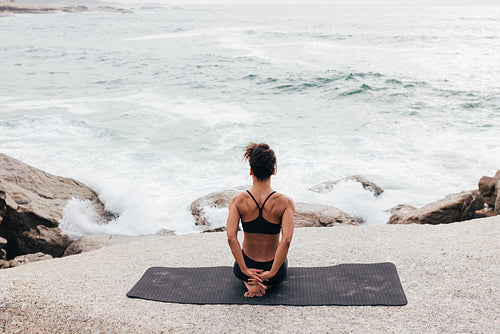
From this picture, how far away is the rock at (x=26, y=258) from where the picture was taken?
603cm

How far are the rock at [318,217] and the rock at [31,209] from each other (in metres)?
4.11

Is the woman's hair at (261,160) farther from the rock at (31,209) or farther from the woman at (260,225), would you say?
the rock at (31,209)

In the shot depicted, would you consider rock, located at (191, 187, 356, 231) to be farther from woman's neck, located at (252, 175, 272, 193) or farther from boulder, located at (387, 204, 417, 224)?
woman's neck, located at (252, 175, 272, 193)

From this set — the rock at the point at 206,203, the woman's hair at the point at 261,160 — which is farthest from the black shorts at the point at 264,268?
the rock at the point at 206,203

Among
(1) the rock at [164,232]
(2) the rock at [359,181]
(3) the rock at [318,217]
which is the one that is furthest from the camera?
(2) the rock at [359,181]

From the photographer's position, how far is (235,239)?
361cm

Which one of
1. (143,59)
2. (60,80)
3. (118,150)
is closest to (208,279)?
(118,150)

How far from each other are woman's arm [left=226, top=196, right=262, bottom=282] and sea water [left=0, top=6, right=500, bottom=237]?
4168 millimetres

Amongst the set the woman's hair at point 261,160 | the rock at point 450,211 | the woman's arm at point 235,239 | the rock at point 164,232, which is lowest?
the rock at point 164,232

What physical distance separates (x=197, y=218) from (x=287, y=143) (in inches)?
226

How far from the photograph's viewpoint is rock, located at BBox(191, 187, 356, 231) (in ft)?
24.1

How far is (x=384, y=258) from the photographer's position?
459cm

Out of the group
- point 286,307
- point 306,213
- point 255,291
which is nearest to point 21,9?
point 306,213

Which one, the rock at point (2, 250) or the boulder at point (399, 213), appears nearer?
the rock at point (2, 250)
